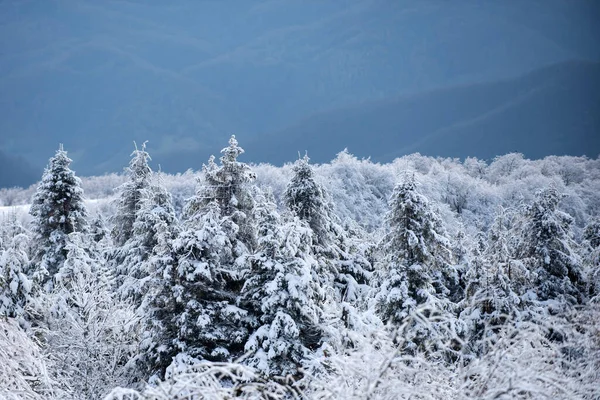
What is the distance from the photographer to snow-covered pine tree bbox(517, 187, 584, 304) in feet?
58.2

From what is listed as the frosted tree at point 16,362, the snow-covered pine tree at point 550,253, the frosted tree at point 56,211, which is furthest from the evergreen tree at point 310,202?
the frosted tree at point 16,362

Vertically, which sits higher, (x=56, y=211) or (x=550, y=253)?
(x=56, y=211)

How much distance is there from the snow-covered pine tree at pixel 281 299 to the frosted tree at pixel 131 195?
13217 mm

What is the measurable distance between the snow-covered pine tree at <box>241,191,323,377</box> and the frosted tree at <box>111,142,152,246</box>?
13.2 metres

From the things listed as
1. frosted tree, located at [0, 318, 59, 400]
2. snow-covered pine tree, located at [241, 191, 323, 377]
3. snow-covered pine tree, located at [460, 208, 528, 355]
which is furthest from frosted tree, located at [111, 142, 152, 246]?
frosted tree, located at [0, 318, 59, 400]

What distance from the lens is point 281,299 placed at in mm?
13406

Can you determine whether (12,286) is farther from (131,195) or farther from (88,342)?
(131,195)

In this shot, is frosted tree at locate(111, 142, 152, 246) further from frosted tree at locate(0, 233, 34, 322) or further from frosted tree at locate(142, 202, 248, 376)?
frosted tree at locate(142, 202, 248, 376)

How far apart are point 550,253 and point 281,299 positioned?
424 inches

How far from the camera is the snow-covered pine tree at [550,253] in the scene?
58.2 feet

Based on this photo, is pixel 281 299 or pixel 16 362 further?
pixel 281 299

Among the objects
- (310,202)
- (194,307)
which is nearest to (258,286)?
(194,307)

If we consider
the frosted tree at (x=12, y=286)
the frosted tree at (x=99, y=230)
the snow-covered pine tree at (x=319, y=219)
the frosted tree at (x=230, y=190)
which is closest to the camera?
the frosted tree at (x=12, y=286)

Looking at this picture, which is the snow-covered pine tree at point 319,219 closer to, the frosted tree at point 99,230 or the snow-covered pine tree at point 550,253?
the snow-covered pine tree at point 550,253
